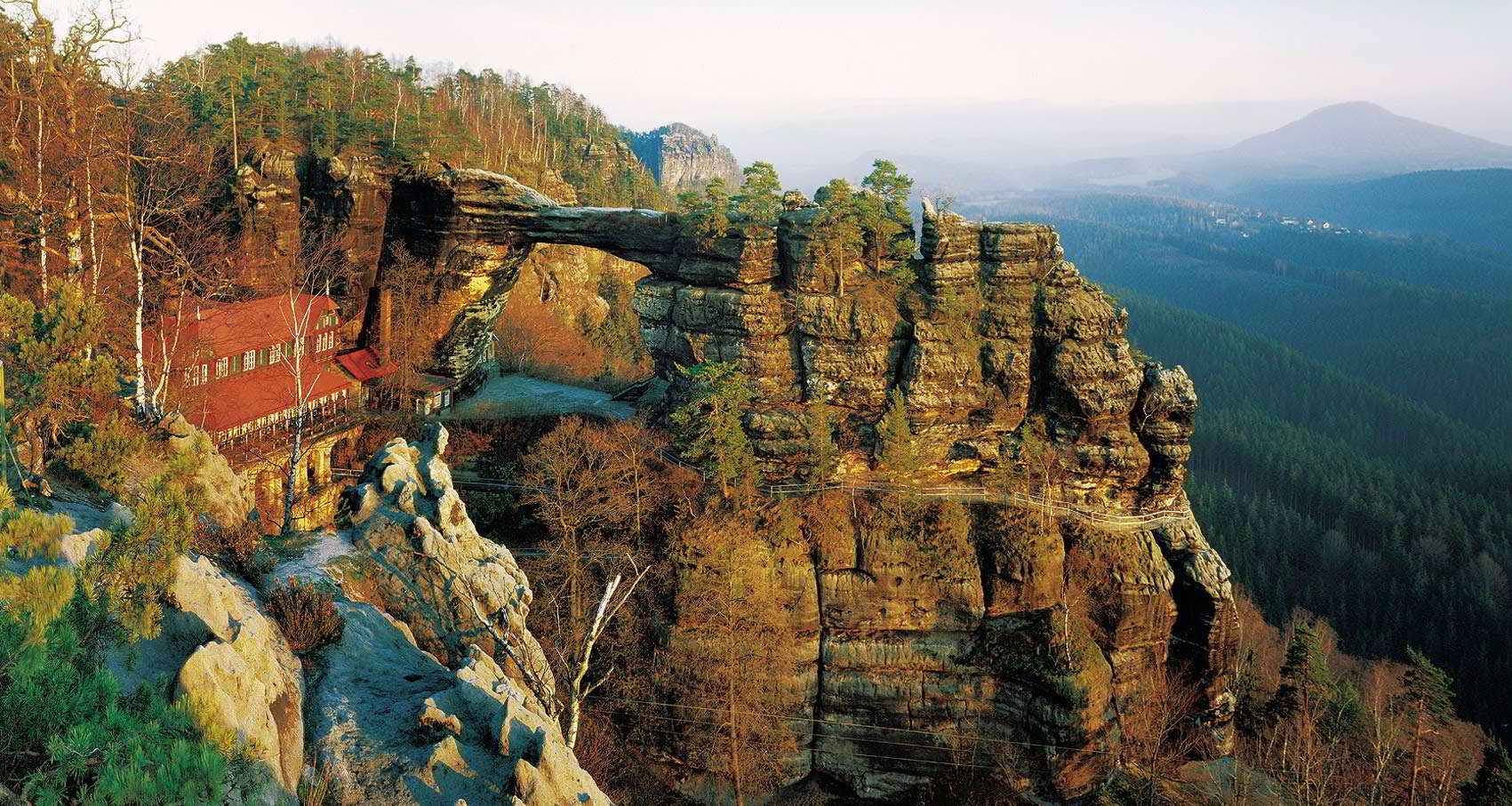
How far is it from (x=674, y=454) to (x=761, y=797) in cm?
1076

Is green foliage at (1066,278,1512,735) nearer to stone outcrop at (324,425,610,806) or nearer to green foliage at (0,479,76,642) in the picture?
stone outcrop at (324,425,610,806)

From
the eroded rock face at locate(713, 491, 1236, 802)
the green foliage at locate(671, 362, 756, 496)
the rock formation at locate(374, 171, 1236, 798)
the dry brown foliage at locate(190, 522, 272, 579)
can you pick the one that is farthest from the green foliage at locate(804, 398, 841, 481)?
the dry brown foliage at locate(190, 522, 272, 579)

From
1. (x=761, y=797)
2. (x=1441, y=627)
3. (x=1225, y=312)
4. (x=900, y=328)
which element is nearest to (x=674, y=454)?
(x=900, y=328)

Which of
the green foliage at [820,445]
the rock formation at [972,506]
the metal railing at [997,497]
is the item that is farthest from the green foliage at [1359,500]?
the green foliage at [820,445]

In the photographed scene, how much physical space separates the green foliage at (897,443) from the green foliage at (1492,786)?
1581 cm

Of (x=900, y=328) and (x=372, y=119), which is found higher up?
(x=372, y=119)

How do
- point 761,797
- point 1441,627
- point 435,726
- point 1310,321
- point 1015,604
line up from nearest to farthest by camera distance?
point 435,726
point 761,797
point 1015,604
point 1441,627
point 1310,321

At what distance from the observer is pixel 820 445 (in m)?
27.1

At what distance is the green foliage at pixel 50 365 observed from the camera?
11133 millimetres

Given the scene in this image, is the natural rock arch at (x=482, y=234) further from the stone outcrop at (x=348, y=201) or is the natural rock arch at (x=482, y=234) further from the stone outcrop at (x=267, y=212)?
the stone outcrop at (x=267, y=212)

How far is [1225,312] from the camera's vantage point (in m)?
149

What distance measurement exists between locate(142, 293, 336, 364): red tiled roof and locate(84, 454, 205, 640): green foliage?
51.8 ft

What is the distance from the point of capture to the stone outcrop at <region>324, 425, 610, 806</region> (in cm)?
827

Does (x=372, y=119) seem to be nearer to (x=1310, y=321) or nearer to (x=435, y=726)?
(x=435, y=726)
